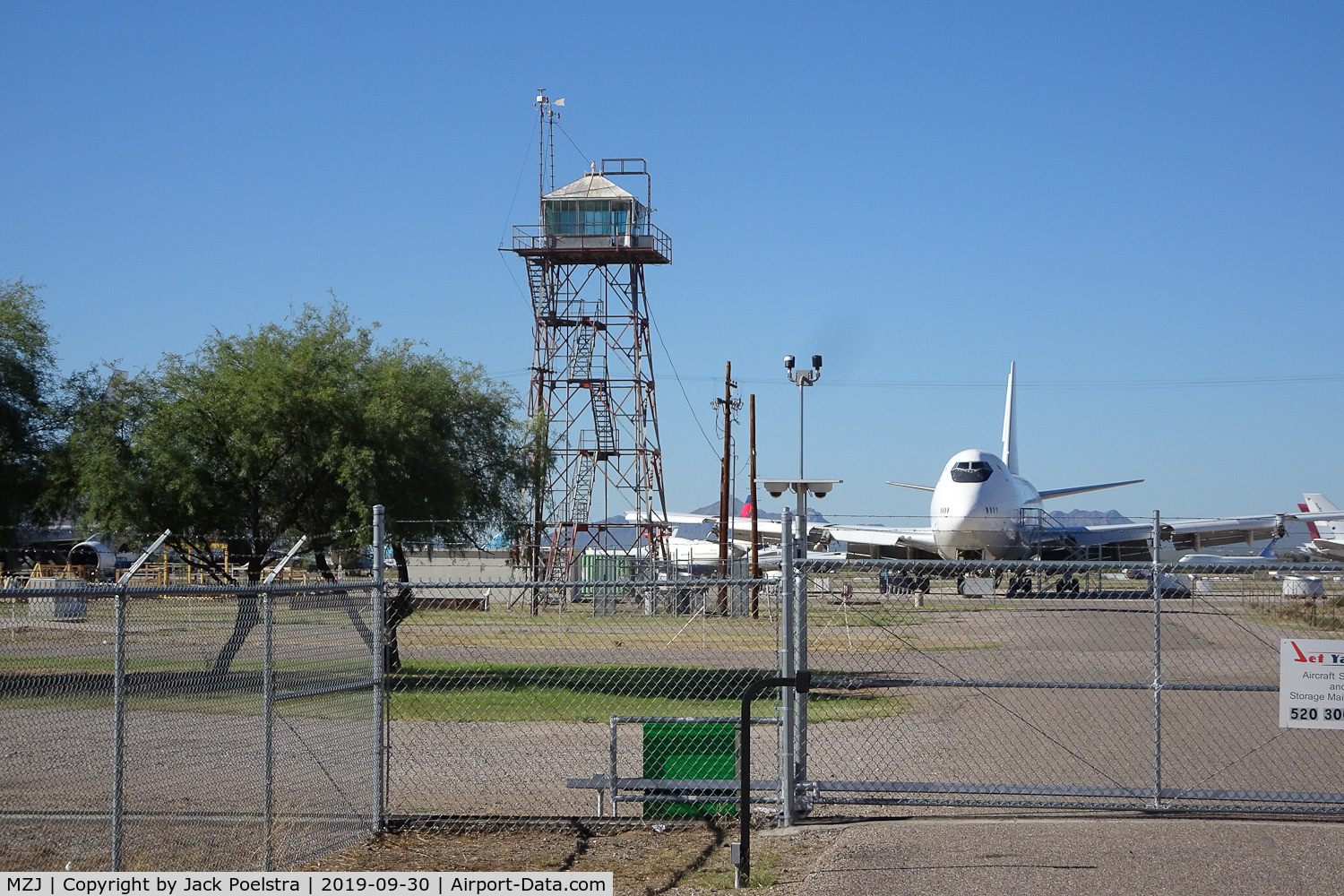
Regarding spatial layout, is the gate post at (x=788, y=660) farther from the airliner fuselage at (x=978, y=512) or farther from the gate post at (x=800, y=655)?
the airliner fuselage at (x=978, y=512)

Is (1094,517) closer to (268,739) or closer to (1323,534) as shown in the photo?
(268,739)

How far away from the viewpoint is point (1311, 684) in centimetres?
802

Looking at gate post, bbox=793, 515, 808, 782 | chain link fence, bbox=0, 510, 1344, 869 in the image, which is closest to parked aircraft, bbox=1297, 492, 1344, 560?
chain link fence, bbox=0, 510, 1344, 869

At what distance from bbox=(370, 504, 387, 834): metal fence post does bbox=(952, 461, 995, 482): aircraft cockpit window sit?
36981 millimetres

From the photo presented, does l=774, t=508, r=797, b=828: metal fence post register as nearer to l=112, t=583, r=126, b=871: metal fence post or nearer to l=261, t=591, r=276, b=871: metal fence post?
l=261, t=591, r=276, b=871: metal fence post

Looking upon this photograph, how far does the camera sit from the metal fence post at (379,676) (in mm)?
8078

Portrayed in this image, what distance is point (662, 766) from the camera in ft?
28.5

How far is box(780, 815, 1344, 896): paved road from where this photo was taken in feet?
21.6

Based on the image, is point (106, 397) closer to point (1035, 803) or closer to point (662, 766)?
point (662, 766)

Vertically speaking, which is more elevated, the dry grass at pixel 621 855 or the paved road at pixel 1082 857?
the paved road at pixel 1082 857

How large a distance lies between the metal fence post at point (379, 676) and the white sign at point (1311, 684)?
240 inches

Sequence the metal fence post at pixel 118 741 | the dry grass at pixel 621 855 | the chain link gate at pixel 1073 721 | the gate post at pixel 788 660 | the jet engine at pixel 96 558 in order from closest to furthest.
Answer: the metal fence post at pixel 118 741 → the dry grass at pixel 621 855 → the gate post at pixel 788 660 → the chain link gate at pixel 1073 721 → the jet engine at pixel 96 558

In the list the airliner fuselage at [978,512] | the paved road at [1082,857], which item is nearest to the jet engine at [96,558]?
the airliner fuselage at [978,512]

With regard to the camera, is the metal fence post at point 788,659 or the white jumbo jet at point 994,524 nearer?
the metal fence post at point 788,659
